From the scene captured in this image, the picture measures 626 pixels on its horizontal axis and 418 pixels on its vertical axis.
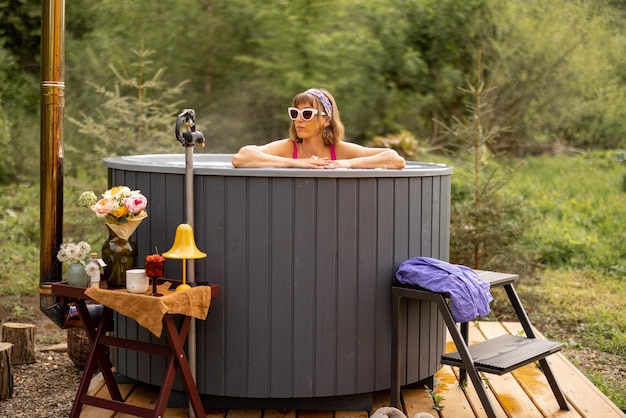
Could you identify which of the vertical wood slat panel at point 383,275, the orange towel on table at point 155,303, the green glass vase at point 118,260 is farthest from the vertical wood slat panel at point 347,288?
the green glass vase at point 118,260

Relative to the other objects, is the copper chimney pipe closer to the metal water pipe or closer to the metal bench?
the metal water pipe

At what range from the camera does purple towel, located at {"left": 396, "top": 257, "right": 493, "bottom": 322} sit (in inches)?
136

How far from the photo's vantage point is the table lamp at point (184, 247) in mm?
3270

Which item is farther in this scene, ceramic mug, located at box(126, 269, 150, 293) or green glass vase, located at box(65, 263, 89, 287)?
green glass vase, located at box(65, 263, 89, 287)

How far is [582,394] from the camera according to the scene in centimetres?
406

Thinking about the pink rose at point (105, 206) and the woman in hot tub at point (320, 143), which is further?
the woman in hot tub at point (320, 143)

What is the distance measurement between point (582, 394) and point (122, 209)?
2.45m

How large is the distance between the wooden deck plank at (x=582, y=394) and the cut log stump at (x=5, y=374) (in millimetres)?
2798

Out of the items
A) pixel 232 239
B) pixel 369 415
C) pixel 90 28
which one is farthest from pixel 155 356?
pixel 90 28

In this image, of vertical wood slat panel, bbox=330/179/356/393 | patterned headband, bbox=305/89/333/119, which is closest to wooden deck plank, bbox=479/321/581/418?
vertical wood slat panel, bbox=330/179/356/393

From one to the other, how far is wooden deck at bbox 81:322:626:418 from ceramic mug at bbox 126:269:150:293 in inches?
27.8

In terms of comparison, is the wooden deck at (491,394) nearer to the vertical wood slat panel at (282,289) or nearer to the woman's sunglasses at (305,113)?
the vertical wood slat panel at (282,289)

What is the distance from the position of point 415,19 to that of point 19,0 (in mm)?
5841

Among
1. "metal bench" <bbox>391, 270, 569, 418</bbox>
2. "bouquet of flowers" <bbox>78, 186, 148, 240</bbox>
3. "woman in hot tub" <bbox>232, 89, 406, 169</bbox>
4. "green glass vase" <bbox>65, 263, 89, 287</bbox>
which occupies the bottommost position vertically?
"metal bench" <bbox>391, 270, 569, 418</bbox>
